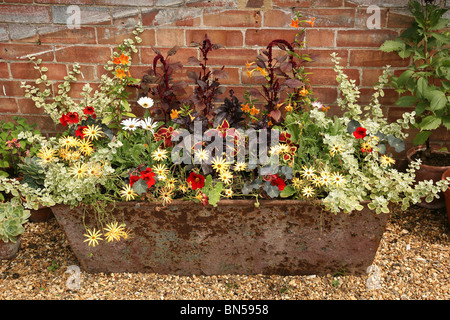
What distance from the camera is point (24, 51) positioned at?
8.39ft

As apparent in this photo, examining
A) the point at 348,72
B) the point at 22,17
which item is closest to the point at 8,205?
the point at 22,17

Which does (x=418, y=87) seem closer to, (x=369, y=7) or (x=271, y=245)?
(x=369, y=7)

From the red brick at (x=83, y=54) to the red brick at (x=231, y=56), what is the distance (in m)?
0.65

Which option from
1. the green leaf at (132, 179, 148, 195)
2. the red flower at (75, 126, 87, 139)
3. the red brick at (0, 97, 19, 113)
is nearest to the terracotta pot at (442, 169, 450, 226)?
the green leaf at (132, 179, 148, 195)

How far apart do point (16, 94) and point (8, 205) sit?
94 centimetres

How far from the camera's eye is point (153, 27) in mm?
2455

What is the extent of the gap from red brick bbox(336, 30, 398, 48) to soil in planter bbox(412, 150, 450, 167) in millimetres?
763

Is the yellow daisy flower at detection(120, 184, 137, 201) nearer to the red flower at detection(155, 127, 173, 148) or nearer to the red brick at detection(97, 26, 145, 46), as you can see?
the red flower at detection(155, 127, 173, 148)

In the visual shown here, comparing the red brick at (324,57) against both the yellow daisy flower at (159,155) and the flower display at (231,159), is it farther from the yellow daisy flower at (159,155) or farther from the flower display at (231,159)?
the yellow daisy flower at (159,155)

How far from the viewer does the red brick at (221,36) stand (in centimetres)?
244

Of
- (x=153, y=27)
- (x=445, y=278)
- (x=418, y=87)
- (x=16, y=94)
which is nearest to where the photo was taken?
(x=445, y=278)

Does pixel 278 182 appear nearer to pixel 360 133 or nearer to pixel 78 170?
pixel 360 133

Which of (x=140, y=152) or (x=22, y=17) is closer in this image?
(x=140, y=152)

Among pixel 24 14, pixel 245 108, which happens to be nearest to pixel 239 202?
pixel 245 108
